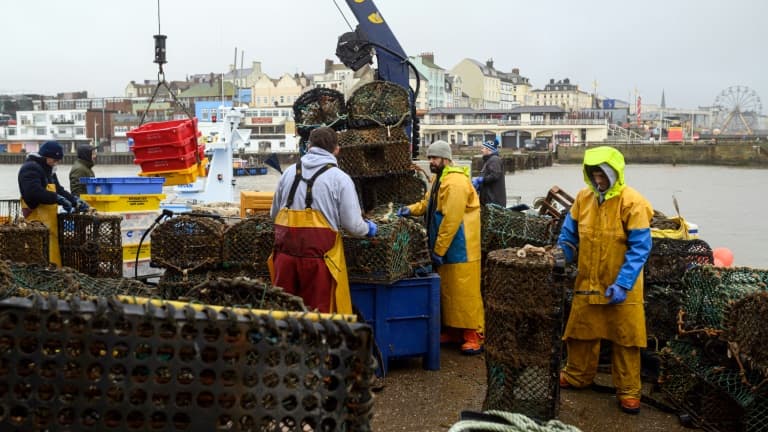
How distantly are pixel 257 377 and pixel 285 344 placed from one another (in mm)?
131

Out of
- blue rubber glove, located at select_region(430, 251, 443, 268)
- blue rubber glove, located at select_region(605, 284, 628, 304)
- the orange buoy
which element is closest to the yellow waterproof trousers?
blue rubber glove, located at select_region(605, 284, 628, 304)

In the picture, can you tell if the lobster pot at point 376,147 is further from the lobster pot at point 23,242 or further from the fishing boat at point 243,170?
the fishing boat at point 243,170

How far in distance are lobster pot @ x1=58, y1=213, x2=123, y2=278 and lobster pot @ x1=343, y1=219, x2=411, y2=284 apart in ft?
9.02

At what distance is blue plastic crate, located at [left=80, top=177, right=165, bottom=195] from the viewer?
8269 mm

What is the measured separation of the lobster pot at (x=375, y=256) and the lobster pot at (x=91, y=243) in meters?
2.75

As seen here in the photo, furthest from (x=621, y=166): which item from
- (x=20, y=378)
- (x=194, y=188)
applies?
(x=194, y=188)

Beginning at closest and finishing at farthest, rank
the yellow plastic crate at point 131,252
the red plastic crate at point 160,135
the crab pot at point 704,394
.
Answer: the crab pot at point 704,394, the yellow plastic crate at point 131,252, the red plastic crate at point 160,135

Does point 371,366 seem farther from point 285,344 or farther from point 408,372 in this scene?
point 408,372

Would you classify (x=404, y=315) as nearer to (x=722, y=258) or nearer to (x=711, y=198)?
(x=722, y=258)

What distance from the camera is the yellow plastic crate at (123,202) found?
8.30 m

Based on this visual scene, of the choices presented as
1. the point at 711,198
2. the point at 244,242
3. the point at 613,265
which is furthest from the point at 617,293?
the point at 711,198

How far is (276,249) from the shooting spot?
184 inches

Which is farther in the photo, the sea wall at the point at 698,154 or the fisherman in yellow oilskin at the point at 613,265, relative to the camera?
the sea wall at the point at 698,154

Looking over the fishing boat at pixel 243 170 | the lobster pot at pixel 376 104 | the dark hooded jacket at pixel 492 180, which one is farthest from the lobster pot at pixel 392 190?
the fishing boat at pixel 243 170
